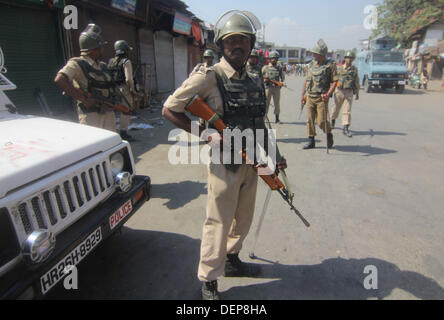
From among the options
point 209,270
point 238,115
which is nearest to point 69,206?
point 209,270

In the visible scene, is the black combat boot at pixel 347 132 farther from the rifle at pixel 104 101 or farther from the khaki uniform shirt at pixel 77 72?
the khaki uniform shirt at pixel 77 72

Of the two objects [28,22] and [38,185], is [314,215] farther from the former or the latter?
[28,22]

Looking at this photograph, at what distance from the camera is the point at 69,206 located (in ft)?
6.20

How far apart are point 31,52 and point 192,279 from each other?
7.07 m

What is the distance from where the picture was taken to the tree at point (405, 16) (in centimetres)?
2828

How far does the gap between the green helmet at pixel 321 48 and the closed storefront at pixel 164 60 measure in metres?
8.95

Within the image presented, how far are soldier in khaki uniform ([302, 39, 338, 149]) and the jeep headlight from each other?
4307mm

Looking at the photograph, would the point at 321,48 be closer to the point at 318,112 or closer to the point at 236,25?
the point at 318,112

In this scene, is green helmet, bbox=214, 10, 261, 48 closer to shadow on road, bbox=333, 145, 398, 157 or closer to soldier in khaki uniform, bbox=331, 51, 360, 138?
shadow on road, bbox=333, 145, 398, 157

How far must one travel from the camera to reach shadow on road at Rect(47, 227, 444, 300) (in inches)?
89.9

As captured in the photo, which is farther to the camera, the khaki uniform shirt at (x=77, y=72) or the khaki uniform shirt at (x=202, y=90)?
the khaki uniform shirt at (x=77, y=72)

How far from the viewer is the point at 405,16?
111 ft

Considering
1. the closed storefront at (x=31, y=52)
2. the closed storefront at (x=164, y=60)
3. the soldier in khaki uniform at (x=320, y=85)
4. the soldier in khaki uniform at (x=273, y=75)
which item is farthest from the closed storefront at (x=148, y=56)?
the soldier in khaki uniform at (x=320, y=85)

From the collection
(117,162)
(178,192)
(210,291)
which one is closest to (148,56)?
(178,192)
